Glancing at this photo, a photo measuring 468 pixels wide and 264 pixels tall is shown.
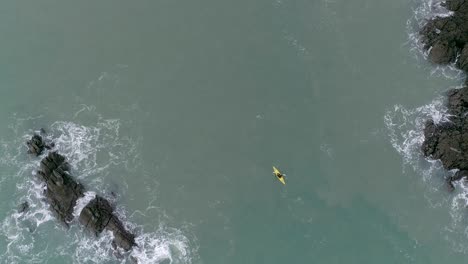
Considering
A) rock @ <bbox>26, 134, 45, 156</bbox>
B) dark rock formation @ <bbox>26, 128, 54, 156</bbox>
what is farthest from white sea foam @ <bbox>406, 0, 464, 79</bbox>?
rock @ <bbox>26, 134, 45, 156</bbox>

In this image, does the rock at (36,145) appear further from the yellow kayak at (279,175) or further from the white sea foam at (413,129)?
the white sea foam at (413,129)

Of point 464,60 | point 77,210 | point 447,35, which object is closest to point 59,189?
point 77,210

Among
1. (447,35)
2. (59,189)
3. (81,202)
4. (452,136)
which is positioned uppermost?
(447,35)

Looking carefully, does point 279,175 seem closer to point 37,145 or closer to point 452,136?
point 452,136

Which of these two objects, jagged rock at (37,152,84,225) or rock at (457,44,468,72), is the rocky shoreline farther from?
jagged rock at (37,152,84,225)

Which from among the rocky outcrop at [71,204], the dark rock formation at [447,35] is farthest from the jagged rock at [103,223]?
the dark rock formation at [447,35]

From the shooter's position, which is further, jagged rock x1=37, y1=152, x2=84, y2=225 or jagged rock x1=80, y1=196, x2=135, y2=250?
jagged rock x1=37, y1=152, x2=84, y2=225

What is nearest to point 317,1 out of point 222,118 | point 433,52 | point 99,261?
point 433,52

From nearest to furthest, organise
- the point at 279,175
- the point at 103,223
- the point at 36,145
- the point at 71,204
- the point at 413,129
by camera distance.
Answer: the point at 103,223
the point at 71,204
the point at 279,175
the point at 36,145
the point at 413,129
